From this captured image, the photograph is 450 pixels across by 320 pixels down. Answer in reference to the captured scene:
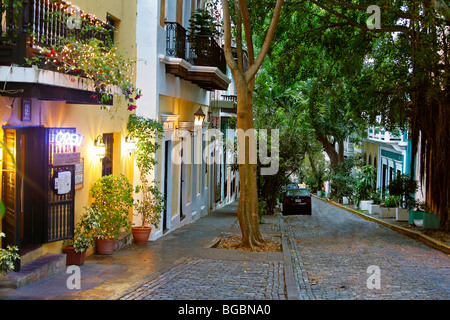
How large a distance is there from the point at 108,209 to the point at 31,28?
13.9ft

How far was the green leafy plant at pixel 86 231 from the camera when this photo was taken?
31.8 ft

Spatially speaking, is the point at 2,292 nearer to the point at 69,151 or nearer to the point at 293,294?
the point at 69,151

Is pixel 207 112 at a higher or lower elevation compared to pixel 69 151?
higher

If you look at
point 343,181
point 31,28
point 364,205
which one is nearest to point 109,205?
point 31,28

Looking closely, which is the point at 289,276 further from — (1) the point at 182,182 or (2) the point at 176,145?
(1) the point at 182,182

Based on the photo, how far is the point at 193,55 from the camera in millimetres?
16688

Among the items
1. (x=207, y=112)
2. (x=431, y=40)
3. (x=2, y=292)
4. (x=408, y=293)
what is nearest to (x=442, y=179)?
(x=431, y=40)

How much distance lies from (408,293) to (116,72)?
591 centimetres

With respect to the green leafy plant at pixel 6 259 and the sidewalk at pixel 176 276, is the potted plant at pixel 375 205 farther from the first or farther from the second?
the green leafy plant at pixel 6 259

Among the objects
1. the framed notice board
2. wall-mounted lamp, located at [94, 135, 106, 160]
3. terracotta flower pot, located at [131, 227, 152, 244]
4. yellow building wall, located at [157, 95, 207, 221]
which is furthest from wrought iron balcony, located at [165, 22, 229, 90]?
the framed notice board

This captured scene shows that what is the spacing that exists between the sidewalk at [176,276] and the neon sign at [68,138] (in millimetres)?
2226

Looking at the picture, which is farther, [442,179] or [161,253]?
[442,179]

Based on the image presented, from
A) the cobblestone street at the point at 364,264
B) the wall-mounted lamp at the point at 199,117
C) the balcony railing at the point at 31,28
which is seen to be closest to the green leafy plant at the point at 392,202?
the cobblestone street at the point at 364,264

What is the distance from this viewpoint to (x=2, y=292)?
7.26m
